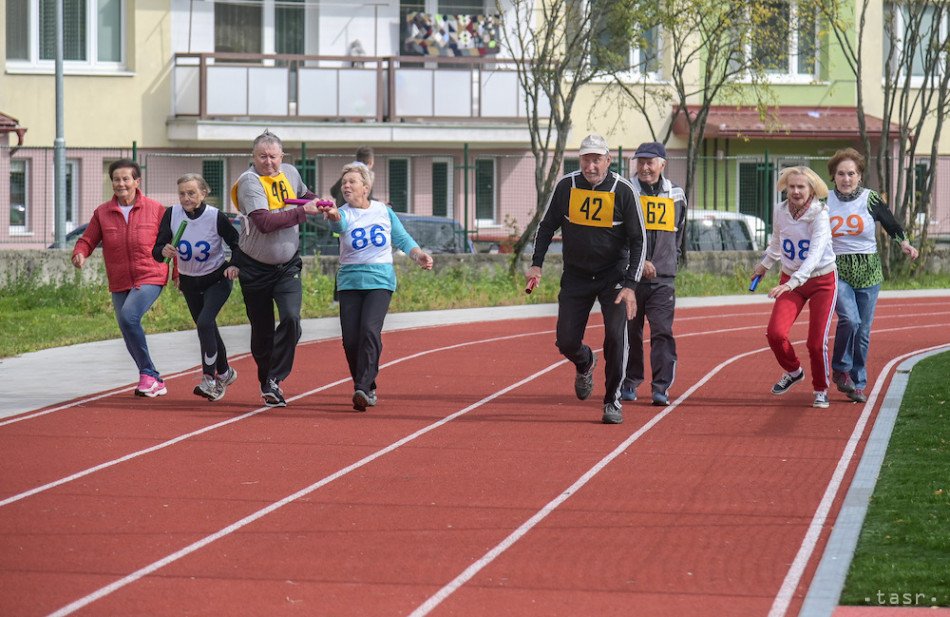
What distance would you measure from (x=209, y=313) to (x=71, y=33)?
22.7 m

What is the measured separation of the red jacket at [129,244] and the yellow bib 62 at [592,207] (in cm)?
340

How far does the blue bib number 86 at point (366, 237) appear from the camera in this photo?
12.2 metres

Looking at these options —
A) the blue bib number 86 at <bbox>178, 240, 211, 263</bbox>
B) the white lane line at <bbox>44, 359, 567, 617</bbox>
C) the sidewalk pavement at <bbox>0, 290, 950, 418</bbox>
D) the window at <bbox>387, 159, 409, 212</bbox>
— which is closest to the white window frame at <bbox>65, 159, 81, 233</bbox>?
the window at <bbox>387, 159, 409, 212</bbox>

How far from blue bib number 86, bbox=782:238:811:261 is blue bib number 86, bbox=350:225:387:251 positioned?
3.03m

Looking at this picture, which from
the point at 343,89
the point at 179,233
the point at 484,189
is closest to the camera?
the point at 179,233

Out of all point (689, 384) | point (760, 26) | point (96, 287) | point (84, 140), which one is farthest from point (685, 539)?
point (84, 140)

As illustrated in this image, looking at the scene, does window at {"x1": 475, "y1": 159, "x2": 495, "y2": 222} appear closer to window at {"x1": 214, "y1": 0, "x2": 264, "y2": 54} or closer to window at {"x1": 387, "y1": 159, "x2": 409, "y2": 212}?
window at {"x1": 387, "y1": 159, "x2": 409, "y2": 212}

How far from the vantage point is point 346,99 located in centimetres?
3400

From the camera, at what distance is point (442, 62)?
3522 centimetres

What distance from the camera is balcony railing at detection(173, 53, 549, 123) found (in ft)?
109

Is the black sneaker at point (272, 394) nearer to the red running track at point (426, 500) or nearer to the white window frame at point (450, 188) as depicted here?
the red running track at point (426, 500)

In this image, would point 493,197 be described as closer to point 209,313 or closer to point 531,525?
point 209,313

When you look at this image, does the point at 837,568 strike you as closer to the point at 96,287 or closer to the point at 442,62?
the point at 96,287

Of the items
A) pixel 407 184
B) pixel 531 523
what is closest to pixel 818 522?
pixel 531 523
